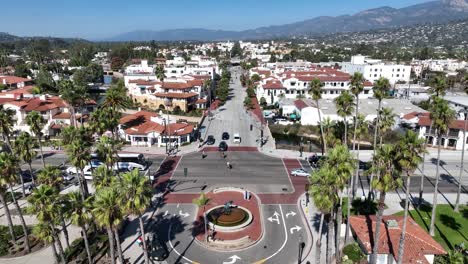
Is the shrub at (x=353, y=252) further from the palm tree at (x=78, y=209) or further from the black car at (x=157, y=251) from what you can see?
the palm tree at (x=78, y=209)

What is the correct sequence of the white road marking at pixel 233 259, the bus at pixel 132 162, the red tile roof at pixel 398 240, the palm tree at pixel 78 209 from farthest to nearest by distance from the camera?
the bus at pixel 132 162 → the white road marking at pixel 233 259 → the red tile roof at pixel 398 240 → the palm tree at pixel 78 209

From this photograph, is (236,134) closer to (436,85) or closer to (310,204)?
(310,204)

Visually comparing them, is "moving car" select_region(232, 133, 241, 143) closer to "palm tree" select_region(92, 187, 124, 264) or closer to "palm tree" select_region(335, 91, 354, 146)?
"palm tree" select_region(335, 91, 354, 146)

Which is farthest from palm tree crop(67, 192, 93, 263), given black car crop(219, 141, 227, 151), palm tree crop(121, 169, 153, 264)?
black car crop(219, 141, 227, 151)

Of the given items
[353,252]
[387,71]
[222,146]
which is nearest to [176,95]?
[222,146]

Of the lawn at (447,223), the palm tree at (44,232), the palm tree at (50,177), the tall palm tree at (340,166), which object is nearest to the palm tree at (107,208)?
the palm tree at (44,232)

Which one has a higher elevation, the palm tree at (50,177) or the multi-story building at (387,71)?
the palm tree at (50,177)

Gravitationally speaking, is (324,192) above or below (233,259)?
above

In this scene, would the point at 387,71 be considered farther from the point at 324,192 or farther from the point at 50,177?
the point at 50,177
